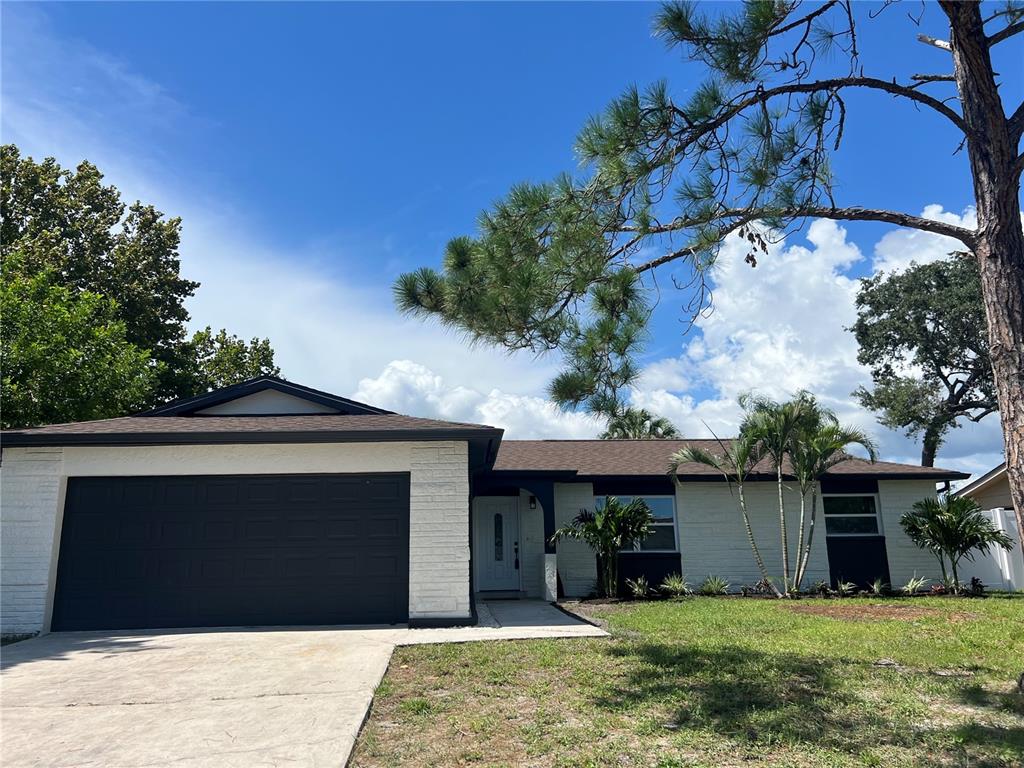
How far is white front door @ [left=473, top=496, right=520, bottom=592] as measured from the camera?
14883 mm

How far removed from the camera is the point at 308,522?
34.0 ft

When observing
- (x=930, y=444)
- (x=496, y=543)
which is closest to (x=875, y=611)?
(x=496, y=543)

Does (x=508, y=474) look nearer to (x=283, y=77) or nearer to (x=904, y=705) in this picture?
(x=283, y=77)

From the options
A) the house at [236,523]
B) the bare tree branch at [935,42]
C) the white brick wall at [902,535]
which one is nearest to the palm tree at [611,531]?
the house at [236,523]

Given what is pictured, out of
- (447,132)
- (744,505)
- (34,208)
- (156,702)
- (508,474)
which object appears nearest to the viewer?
(156,702)

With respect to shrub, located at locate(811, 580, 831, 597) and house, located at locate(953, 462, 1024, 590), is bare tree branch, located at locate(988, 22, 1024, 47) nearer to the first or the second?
shrub, located at locate(811, 580, 831, 597)

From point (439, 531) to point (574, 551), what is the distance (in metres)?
5.68

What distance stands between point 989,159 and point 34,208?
96.3 feet

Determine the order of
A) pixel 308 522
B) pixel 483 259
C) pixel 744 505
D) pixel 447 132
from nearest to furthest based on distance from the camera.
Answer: pixel 483 259 < pixel 447 132 < pixel 308 522 < pixel 744 505

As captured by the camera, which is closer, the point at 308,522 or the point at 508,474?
the point at 308,522

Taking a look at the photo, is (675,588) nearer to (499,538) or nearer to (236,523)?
(499,538)

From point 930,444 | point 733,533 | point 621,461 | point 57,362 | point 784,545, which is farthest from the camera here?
point 930,444

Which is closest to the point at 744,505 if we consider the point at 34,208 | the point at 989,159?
the point at 989,159

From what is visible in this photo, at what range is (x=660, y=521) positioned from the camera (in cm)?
1548
